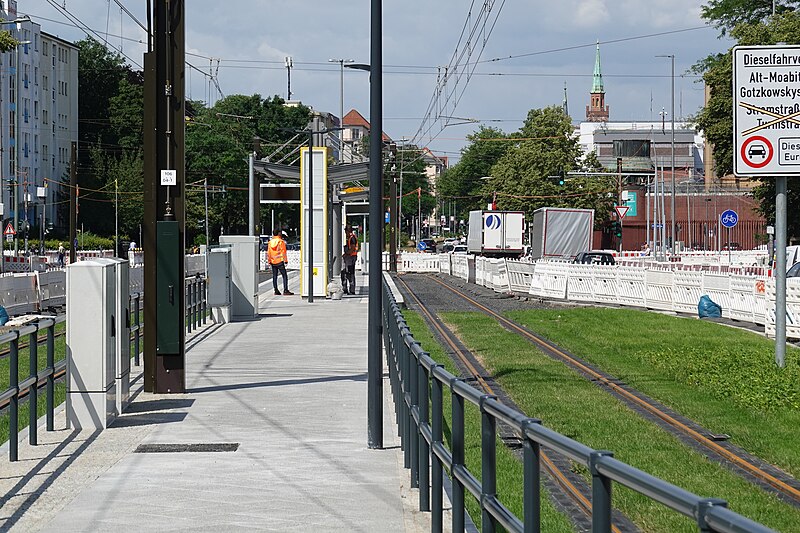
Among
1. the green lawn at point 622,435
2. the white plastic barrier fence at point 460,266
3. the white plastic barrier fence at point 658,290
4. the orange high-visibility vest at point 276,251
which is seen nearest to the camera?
the green lawn at point 622,435

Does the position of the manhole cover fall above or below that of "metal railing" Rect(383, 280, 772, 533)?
below

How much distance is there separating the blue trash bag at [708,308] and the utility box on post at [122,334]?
68.1ft

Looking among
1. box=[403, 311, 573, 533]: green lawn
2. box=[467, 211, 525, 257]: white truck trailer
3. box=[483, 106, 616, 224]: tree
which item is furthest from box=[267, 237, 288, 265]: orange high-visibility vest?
box=[483, 106, 616, 224]: tree

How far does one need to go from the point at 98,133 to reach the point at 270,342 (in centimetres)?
9893

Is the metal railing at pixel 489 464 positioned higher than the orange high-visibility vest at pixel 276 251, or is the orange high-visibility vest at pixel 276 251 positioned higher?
the orange high-visibility vest at pixel 276 251

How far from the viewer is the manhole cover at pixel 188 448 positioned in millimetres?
10070

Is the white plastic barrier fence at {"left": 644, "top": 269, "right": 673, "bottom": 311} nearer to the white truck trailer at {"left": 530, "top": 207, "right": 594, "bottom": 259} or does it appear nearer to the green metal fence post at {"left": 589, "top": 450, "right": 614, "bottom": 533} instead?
the white truck trailer at {"left": 530, "top": 207, "right": 594, "bottom": 259}

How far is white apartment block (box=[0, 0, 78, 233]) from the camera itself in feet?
323

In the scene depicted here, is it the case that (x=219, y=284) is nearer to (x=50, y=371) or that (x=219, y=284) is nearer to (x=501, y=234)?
(x=50, y=371)

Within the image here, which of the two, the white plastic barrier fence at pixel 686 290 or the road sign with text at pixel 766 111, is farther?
the white plastic barrier fence at pixel 686 290

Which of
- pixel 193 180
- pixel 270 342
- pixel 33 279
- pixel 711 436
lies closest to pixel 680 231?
pixel 193 180

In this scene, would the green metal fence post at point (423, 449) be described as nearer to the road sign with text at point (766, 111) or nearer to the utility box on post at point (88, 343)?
the utility box on post at point (88, 343)

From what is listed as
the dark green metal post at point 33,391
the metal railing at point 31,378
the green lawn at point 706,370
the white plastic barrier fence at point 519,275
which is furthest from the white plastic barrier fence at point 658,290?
the dark green metal post at point 33,391

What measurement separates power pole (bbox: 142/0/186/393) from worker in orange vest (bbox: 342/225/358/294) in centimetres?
2364
